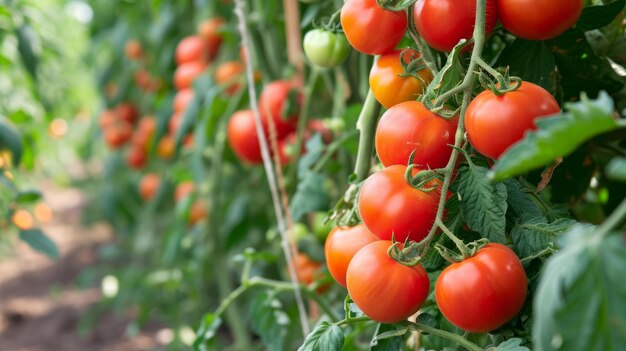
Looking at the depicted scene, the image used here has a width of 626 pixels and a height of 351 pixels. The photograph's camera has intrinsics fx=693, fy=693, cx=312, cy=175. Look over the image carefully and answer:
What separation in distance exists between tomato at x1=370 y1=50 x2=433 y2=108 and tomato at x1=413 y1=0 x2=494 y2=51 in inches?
1.6

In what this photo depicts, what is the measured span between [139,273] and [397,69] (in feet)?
5.47

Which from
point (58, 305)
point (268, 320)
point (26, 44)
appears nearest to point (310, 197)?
point (268, 320)

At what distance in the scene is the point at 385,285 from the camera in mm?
595

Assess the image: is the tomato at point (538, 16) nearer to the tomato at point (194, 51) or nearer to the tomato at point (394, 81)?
the tomato at point (394, 81)

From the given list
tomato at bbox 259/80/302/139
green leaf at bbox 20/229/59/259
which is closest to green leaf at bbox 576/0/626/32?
tomato at bbox 259/80/302/139

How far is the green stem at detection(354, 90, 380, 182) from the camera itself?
77 cm

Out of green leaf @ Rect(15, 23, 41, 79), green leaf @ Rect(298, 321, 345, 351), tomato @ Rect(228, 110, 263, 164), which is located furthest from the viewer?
tomato @ Rect(228, 110, 263, 164)

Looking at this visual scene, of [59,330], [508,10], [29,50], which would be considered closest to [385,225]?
[508,10]

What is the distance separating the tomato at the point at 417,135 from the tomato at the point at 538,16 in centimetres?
11

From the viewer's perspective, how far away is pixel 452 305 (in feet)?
1.87

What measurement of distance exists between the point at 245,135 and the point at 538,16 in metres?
0.83

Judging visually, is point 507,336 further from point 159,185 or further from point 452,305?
point 159,185

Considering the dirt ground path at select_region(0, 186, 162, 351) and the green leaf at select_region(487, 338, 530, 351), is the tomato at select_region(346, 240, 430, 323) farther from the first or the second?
the dirt ground path at select_region(0, 186, 162, 351)

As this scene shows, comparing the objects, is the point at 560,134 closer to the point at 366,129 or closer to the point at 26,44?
the point at 366,129
